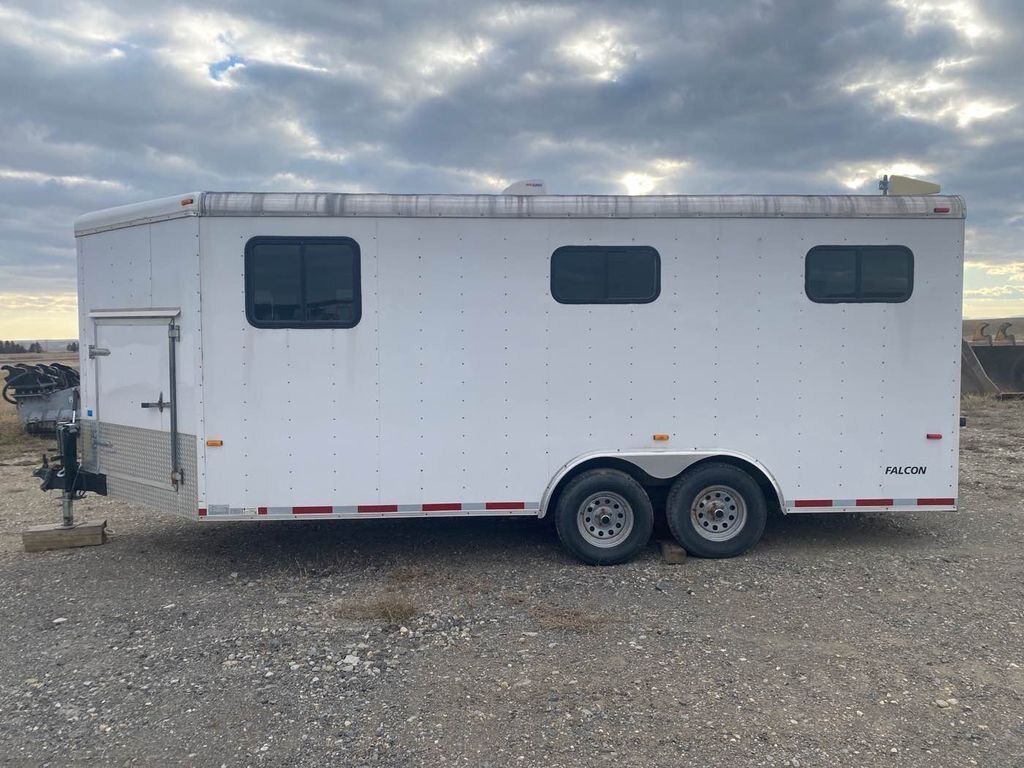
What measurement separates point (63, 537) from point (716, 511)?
18.7ft

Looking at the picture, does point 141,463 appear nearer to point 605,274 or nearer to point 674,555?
point 605,274

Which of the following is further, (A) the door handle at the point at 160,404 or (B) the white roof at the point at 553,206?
(A) the door handle at the point at 160,404

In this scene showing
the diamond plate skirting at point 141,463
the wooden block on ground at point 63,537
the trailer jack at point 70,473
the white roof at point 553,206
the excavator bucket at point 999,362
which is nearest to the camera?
the white roof at point 553,206

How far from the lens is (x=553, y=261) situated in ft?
19.3

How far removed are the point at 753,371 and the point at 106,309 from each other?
5.38 m

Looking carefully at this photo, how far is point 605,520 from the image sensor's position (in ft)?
19.9

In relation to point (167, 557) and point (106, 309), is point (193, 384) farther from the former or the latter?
point (167, 557)

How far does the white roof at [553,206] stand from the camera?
5703 mm

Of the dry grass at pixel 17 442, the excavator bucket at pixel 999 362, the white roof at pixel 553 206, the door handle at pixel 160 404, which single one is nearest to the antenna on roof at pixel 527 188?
the white roof at pixel 553 206

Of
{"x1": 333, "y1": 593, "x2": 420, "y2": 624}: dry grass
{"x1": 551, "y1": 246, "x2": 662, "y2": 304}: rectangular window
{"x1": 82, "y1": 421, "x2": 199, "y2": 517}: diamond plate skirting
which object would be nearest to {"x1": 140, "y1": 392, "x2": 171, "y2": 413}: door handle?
{"x1": 82, "y1": 421, "x2": 199, "y2": 517}: diamond plate skirting

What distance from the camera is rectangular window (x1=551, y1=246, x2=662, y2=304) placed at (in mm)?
5895

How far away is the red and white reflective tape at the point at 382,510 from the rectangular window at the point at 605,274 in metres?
1.68

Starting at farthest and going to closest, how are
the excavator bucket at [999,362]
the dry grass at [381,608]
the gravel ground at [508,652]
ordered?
the excavator bucket at [999,362]
the dry grass at [381,608]
the gravel ground at [508,652]

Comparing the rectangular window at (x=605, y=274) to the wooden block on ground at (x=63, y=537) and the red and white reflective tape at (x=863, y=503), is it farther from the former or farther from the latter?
the wooden block on ground at (x=63, y=537)
